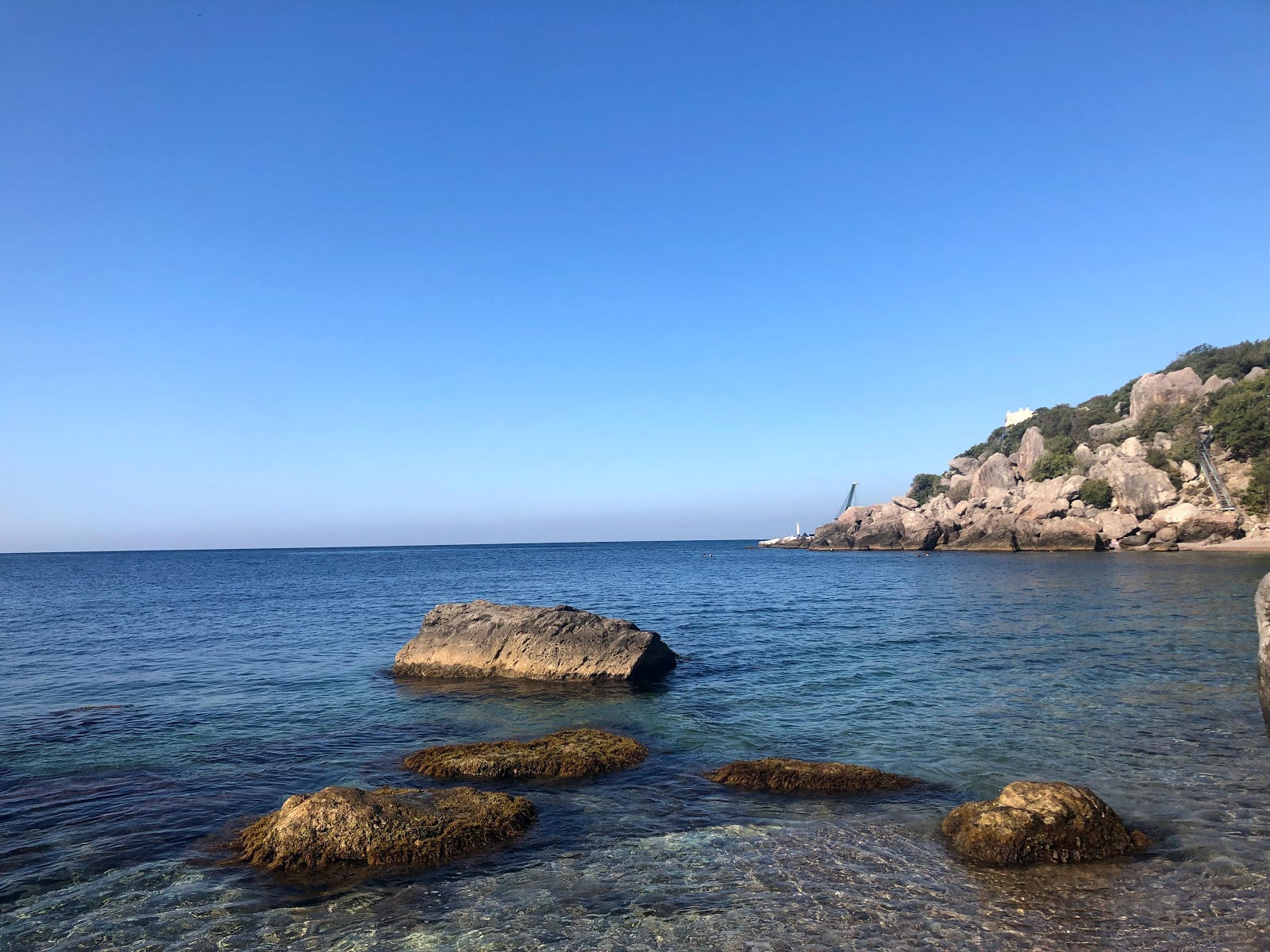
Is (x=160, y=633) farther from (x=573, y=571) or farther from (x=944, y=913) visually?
(x=573, y=571)

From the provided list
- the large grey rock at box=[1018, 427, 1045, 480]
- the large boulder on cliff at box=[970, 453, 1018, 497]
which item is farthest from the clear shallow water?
the large grey rock at box=[1018, 427, 1045, 480]

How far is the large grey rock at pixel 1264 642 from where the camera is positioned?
12.6 m

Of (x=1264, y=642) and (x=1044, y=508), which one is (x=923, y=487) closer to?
(x=1044, y=508)

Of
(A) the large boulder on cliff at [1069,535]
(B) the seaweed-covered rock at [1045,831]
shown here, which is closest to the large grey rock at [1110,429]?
(A) the large boulder on cliff at [1069,535]

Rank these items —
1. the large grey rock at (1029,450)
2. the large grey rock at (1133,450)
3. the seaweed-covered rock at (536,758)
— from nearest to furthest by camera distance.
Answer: the seaweed-covered rock at (536,758), the large grey rock at (1133,450), the large grey rock at (1029,450)

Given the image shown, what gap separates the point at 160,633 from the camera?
114 feet

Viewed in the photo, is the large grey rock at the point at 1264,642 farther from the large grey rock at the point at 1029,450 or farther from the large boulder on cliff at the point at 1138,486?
the large grey rock at the point at 1029,450

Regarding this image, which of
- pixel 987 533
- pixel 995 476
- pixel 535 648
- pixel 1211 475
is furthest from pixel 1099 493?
pixel 535 648

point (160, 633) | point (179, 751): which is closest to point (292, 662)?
point (179, 751)

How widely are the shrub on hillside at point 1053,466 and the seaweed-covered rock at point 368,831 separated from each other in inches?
4517

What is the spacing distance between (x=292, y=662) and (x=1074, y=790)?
24.4 meters

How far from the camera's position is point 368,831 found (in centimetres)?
951

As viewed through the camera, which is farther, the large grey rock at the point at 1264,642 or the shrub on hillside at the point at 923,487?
the shrub on hillside at the point at 923,487

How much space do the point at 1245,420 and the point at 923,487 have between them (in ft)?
279
